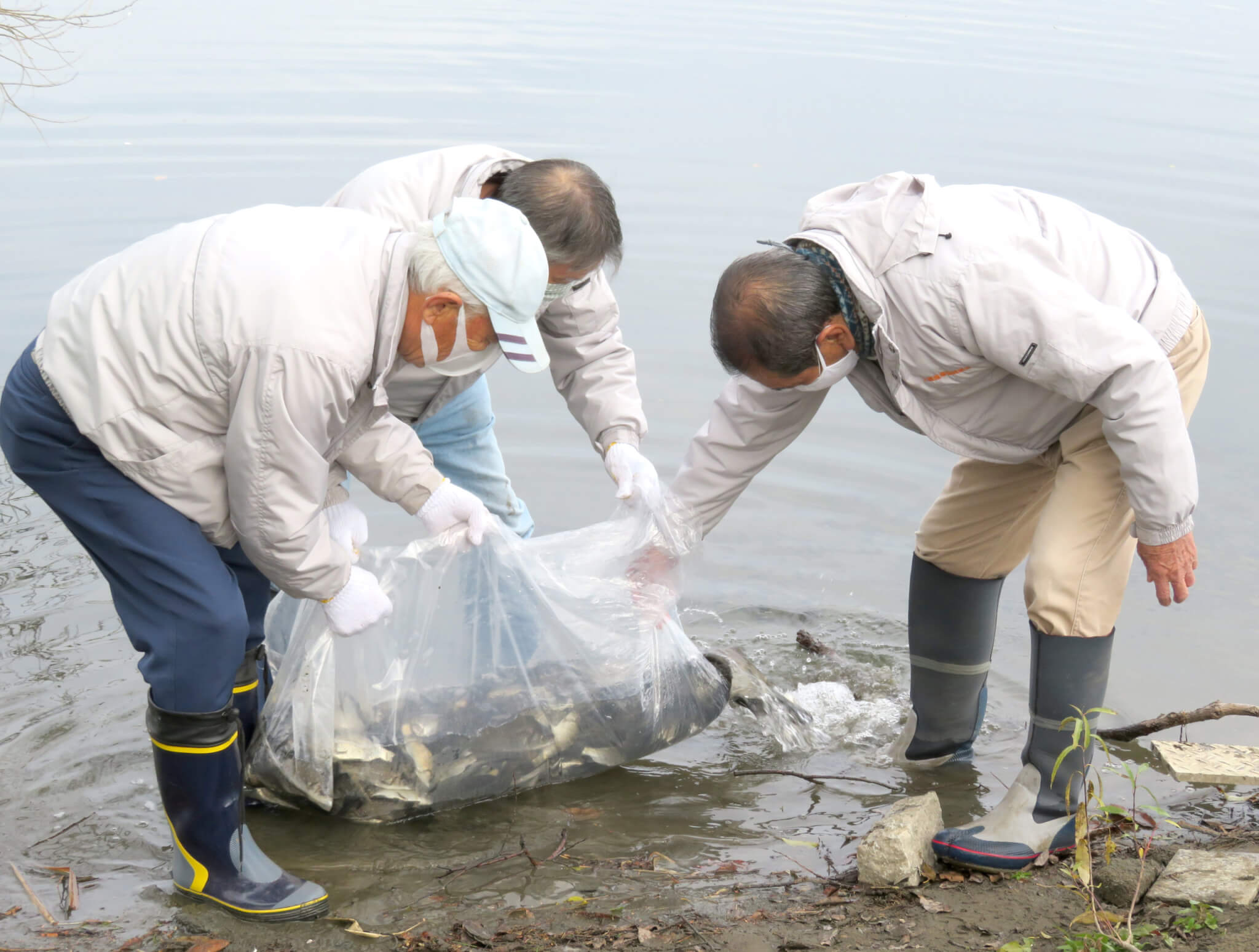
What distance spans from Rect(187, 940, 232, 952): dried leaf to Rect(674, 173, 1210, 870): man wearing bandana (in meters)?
1.56

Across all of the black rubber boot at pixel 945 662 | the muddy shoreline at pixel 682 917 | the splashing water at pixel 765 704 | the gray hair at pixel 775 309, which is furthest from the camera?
the splashing water at pixel 765 704

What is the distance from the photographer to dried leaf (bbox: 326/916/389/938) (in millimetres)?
2488

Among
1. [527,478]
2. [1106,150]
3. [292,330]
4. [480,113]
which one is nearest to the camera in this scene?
[292,330]

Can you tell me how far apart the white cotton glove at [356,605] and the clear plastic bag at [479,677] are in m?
0.13

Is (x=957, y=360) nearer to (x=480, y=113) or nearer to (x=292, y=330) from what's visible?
(x=292, y=330)

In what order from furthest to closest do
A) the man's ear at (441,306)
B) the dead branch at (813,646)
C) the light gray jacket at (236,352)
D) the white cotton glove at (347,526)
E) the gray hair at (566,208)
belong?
the dead branch at (813,646) → the white cotton glove at (347,526) → the gray hair at (566,208) → the man's ear at (441,306) → the light gray jacket at (236,352)

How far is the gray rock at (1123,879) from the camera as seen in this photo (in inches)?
98.1

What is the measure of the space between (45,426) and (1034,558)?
2.04 meters

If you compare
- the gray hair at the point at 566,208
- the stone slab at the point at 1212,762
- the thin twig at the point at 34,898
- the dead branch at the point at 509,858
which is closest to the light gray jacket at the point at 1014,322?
the gray hair at the point at 566,208

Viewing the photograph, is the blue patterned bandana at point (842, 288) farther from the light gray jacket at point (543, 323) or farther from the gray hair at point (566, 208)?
the light gray jacket at point (543, 323)

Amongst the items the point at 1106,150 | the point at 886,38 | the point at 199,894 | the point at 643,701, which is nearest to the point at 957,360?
the point at 643,701

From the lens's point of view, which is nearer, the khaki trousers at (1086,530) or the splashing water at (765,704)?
the khaki trousers at (1086,530)

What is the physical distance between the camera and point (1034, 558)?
8.66 ft

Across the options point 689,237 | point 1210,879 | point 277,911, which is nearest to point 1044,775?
point 1210,879
